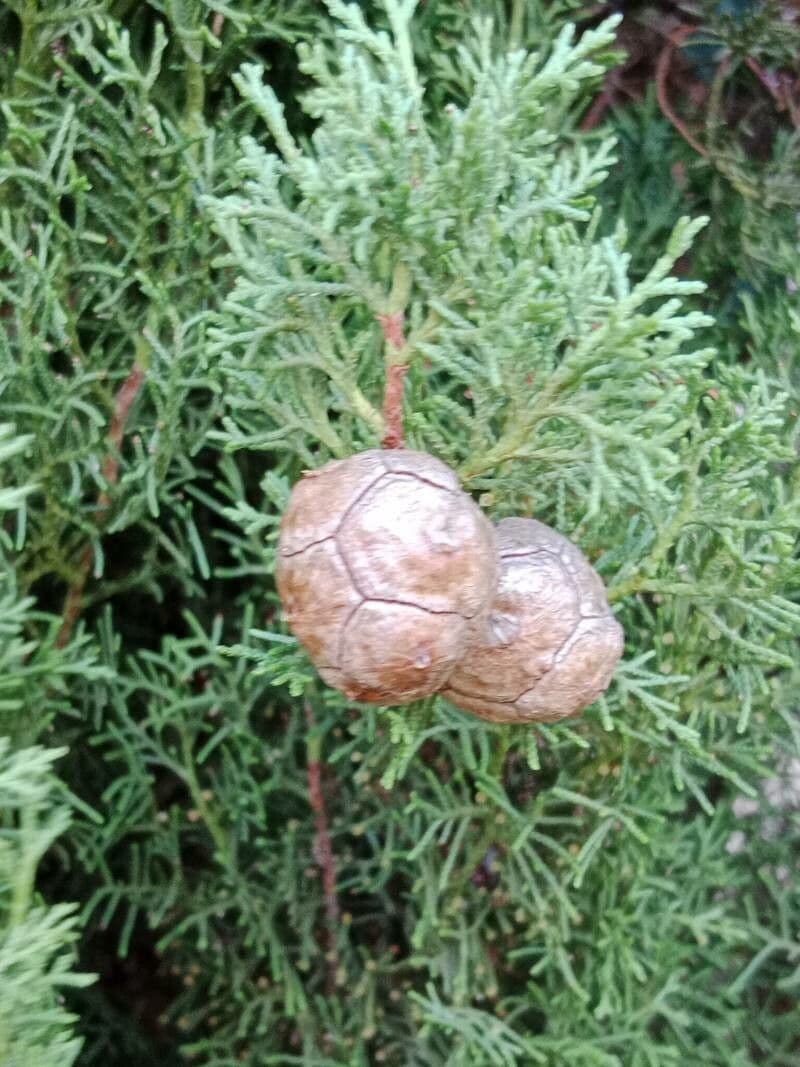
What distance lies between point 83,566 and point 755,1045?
35.8 inches

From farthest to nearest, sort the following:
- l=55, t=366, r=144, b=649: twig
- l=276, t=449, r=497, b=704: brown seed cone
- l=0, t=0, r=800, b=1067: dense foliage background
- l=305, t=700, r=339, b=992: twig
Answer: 1. l=305, t=700, r=339, b=992: twig
2. l=55, t=366, r=144, b=649: twig
3. l=0, t=0, r=800, b=1067: dense foliage background
4. l=276, t=449, r=497, b=704: brown seed cone

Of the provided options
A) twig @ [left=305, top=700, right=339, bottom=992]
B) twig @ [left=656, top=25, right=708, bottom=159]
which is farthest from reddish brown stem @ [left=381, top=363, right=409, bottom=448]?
twig @ [left=656, top=25, right=708, bottom=159]

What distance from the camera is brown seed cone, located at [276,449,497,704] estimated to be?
556 millimetres

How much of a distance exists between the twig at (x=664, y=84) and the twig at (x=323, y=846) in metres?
0.72

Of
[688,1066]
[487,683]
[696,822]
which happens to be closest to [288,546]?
[487,683]

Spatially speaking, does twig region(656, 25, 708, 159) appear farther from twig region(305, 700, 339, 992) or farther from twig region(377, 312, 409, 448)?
twig region(305, 700, 339, 992)

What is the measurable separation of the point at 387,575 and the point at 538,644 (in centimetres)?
13

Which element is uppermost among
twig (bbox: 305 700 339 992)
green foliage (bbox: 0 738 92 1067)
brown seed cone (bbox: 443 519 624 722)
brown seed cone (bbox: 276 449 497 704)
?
brown seed cone (bbox: 276 449 497 704)

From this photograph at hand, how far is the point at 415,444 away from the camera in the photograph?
71cm

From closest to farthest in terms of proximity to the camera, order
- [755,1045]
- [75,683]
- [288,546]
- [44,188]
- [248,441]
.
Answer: [288,546], [248,441], [44,188], [75,683], [755,1045]

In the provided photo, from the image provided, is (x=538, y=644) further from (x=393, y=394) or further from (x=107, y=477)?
(x=107, y=477)

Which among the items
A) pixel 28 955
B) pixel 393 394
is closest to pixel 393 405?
pixel 393 394

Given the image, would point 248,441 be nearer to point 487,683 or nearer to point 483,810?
point 487,683

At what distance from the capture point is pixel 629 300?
606 millimetres
